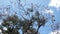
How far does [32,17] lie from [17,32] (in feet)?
11.2

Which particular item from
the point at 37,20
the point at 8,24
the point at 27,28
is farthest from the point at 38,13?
the point at 8,24

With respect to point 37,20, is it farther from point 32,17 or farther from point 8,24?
point 8,24

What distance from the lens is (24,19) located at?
2330 centimetres

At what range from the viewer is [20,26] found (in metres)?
24.3

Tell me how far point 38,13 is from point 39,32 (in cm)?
227

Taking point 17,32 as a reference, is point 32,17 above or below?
above

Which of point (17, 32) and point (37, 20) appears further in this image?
point (17, 32)

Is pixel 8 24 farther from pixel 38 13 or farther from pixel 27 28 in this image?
pixel 38 13

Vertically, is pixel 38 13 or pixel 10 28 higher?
pixel 38 13

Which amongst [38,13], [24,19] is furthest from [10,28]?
[38,13]

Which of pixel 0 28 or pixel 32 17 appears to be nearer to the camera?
pixel 32 17

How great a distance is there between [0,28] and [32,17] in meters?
4.24

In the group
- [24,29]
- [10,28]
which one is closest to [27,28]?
[24,29]

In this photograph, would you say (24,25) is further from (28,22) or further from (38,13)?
(38,13)
